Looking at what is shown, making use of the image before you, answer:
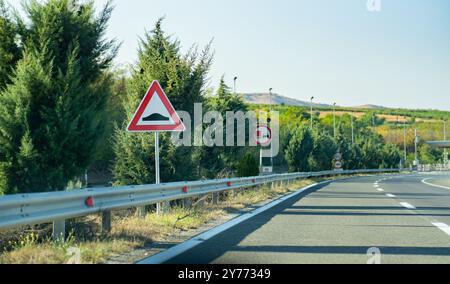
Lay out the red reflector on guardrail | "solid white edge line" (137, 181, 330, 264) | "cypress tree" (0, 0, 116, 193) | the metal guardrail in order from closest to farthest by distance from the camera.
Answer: the metal guardrail → "solid white edge line" (137, 181, 330, 264) → the red reflector on guardrail → "cypress tree" (0, 0, 116, 193)

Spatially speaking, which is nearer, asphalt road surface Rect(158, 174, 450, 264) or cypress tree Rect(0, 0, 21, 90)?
asphalt road surface Rect(158, 174, 450, 264)

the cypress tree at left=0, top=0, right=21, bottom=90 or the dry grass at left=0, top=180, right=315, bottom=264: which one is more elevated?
the cypress tree at left=0, top=0, right=21, bottom=90

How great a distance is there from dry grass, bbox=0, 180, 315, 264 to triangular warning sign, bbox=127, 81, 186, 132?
1.68m

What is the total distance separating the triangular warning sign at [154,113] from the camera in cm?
1053

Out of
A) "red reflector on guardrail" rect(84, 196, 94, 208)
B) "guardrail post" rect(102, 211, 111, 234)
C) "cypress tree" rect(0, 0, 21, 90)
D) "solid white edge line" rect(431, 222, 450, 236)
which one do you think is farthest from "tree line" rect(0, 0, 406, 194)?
"solid white edge line" rect(431, 222, 450, 236)

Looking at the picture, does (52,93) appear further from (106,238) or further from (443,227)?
(443,227)

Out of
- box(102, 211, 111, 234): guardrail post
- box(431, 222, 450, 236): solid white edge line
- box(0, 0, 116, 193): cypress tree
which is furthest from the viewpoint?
box(0, 0, 116, 193): cypress tree

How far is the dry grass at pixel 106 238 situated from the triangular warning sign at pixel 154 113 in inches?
66.0

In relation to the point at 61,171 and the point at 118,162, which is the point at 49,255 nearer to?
the point at 61,171

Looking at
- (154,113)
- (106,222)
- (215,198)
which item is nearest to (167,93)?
(215,198)

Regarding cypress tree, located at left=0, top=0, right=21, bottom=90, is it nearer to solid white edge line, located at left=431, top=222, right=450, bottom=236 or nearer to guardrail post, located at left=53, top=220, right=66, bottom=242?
guardrail post, located at left=53, top=220, right=66, bottom=242

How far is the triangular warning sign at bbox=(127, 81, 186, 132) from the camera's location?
10.5m

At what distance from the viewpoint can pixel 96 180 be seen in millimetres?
44125

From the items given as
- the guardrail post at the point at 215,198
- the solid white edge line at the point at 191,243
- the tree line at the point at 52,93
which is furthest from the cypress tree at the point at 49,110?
the guardrail post at the point at 215,198
